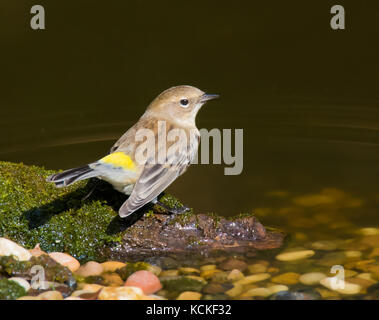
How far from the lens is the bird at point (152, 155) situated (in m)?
5.83

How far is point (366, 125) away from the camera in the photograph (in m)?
9.02

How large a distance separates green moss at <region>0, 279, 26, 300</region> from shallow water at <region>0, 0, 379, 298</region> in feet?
8.12

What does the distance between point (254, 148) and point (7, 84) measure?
430 cm

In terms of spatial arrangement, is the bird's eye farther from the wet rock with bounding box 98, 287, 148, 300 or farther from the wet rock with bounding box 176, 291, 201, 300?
the wet rock with bounding box 98, 287, 148, 300

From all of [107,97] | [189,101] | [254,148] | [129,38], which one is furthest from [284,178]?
[129,38]

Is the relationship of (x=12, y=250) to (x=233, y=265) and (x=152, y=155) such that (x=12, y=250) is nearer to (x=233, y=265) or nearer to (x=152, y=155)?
(x=152, y=155)

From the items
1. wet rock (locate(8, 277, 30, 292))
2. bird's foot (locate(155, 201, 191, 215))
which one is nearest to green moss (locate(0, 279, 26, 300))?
wet rock (locate(8, 277, 30, 292))

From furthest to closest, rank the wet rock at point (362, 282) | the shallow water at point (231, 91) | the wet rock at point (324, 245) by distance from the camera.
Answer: the shallow water at point (231, 91), the wet rock at point (324, 245), the wet rock at point (362, 282)

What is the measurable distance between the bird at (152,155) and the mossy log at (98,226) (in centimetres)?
20

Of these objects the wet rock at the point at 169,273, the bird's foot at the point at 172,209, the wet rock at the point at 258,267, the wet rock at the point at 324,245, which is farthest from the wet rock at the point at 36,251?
the wet rock at the point at 324,245

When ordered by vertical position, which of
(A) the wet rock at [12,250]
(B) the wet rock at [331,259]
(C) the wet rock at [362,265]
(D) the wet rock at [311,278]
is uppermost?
(A) the wet rock at [12,250]

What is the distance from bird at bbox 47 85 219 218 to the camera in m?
5.83

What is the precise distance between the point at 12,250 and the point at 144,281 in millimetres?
1132

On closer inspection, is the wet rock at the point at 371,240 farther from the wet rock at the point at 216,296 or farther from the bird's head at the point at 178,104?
the bird's head at the point at 178,104
